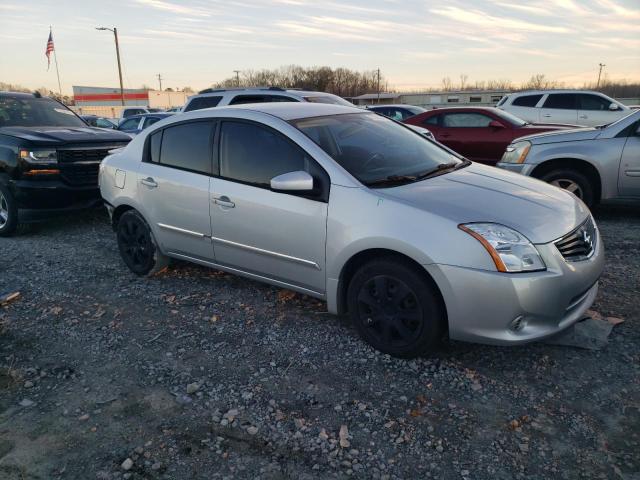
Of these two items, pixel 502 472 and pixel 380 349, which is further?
pixel 380 349

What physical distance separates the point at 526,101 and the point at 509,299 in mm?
11547

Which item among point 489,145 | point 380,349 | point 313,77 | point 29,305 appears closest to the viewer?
point 380,349

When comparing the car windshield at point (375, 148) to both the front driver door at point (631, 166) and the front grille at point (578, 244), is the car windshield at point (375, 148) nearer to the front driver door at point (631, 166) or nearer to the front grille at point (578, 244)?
the front grille at point (578, 244)

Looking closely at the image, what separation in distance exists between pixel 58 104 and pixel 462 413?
7874 millimetres

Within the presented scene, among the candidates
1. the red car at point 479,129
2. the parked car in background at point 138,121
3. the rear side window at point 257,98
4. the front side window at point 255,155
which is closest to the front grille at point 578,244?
the front side window at point 255,155

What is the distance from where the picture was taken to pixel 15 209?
6.24m

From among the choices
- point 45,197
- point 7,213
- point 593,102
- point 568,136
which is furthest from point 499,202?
point 593,102

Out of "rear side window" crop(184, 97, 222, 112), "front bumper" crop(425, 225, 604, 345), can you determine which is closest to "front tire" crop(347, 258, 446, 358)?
"front bumper" crop(425, 225, 604, 345)

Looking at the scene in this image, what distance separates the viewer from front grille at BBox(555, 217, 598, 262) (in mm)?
2951

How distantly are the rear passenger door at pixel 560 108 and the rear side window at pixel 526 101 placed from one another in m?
0.23

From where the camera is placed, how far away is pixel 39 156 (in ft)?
19.9

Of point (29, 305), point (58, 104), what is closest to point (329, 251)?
point (29, 305)

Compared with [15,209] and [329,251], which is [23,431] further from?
[15,209]

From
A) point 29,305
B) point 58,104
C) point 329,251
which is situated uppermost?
point 58,104
